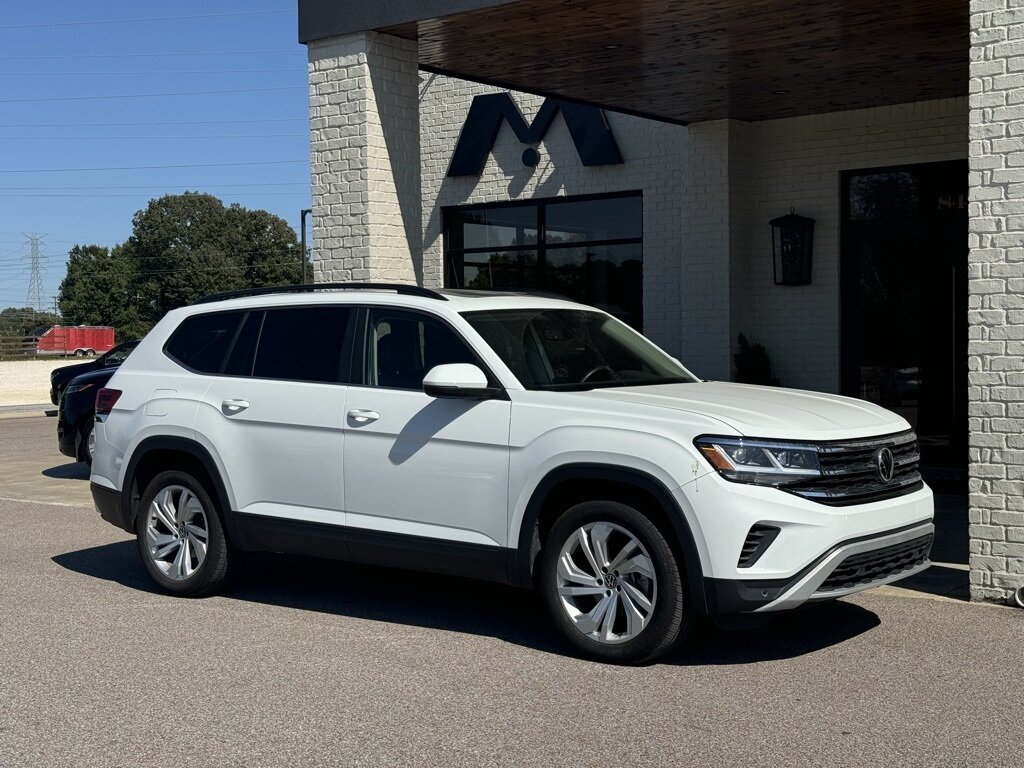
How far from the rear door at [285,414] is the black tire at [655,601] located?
1467 millimetres

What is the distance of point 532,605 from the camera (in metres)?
7.95

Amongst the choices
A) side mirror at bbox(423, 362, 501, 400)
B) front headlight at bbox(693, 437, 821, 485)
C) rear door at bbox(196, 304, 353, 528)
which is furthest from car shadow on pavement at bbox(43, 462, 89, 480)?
front headlight at bbox(693, 437, 821, 485)

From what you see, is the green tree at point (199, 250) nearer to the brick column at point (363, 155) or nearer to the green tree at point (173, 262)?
the green tree at point (173, 262)

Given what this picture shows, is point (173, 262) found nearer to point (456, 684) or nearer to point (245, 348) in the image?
point (245, 348)

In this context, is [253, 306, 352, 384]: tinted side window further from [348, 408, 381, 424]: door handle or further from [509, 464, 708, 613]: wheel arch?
[509, 464, 708, 613]: wheel arch

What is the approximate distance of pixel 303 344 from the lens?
26.0 feet

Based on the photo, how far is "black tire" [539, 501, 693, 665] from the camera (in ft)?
20.6

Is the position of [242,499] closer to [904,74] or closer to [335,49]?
[335,49]

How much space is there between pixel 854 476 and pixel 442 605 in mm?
2721

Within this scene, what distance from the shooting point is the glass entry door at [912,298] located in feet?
44.8

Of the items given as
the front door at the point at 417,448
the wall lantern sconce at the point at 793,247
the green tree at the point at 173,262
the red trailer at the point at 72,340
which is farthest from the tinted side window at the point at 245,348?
the green tree at the point at 173,262

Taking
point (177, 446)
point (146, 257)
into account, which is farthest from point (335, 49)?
point (146, 257)

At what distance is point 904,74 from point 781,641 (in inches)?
285

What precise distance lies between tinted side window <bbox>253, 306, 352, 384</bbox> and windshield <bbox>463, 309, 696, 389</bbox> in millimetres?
889
